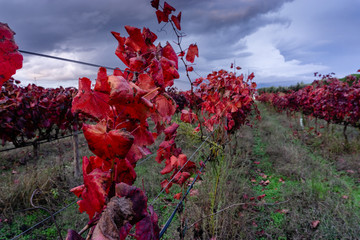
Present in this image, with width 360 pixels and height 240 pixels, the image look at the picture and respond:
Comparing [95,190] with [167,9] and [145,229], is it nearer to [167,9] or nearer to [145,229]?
[145,229]

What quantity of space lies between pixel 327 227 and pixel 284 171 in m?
1.48

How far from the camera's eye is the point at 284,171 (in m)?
3.52

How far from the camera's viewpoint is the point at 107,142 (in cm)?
47

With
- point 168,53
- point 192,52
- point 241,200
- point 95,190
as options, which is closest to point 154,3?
point 168,53

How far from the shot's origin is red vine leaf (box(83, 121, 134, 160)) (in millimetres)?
460

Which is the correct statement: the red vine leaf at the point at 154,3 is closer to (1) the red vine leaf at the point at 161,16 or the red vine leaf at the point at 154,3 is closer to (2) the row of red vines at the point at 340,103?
(1) the red vine leaf at the point at 161,16

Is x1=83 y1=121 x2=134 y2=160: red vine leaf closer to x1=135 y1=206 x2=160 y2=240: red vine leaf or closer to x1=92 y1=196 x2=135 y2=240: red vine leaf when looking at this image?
x1=92 y1=196 x2=135 y2=240: red vine leaf

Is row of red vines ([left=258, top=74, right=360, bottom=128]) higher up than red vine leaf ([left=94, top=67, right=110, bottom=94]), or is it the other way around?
red vine leaf ([left=94, top=67, right=110, bottom=94])

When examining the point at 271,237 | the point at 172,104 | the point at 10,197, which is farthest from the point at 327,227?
the point at 10,197

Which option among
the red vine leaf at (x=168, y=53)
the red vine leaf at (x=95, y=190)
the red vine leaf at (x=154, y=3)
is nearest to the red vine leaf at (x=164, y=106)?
the red vine leaf at (x=168, y=53)

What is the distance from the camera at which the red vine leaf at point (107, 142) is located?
0.46 metres

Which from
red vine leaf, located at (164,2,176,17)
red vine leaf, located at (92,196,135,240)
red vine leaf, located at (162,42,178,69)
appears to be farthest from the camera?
red vine leaf, located at (164,2,176,17)

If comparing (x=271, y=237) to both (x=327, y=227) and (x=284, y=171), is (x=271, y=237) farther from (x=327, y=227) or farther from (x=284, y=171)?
(x=284, y=171)

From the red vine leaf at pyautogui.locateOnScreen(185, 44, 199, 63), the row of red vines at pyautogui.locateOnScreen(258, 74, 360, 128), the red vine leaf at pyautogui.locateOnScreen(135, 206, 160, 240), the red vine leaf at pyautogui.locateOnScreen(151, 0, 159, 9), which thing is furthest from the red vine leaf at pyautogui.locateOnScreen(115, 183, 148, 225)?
the row of red vines at pyautogui.locateOnScreen(258, 74, 360, 128)
